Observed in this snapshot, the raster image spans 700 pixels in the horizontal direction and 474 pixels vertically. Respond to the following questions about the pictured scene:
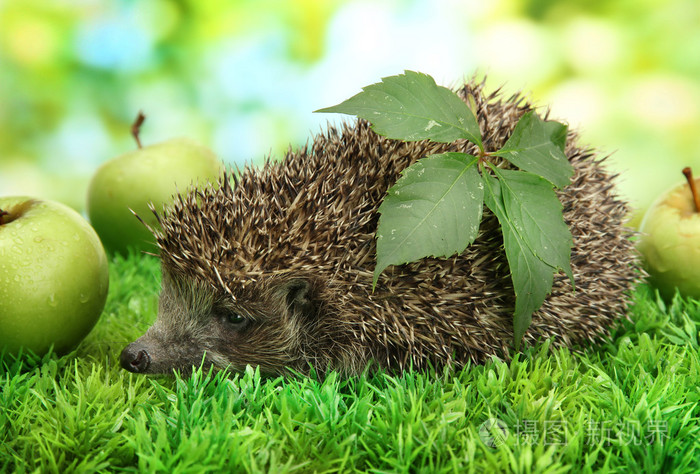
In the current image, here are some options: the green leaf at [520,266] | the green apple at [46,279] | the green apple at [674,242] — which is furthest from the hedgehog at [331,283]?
the green apple at [674,242]

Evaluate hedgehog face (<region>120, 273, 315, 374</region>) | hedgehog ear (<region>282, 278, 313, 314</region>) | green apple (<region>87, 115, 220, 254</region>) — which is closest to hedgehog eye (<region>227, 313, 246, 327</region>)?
hedgehog face (<region>120, 273, 315, 374</region>)

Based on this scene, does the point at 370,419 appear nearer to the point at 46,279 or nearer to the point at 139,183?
the point at 46,279

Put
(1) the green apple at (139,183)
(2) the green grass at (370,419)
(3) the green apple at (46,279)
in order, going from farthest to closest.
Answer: (1) the green apple at (139,183) < (3) the green apple at (46,279) < (2) the green grass at (370,419)

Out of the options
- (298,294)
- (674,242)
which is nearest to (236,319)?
(298,294)

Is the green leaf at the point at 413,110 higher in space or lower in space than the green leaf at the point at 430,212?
higher

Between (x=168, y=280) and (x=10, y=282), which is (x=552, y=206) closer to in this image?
(x=168, y=280)

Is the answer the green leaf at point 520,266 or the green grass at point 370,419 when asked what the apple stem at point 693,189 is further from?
the green leaf at point 520,266

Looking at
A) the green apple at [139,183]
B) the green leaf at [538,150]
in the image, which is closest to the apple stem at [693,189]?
the green leaf at [538,150]

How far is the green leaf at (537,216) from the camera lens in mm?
1976

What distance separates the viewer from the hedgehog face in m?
2.11

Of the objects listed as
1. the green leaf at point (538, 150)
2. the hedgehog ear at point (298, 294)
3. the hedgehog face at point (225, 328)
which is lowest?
the hedgehog face at point (225, 328)

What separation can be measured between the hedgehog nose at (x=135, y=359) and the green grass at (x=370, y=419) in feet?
0.24

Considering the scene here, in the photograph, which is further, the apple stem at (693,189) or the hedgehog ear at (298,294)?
the apple stem at (693,189)

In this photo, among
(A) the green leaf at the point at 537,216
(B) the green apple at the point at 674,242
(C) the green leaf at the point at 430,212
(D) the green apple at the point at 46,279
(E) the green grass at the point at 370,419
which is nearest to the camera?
(E) the green grass at the point at 370,419
